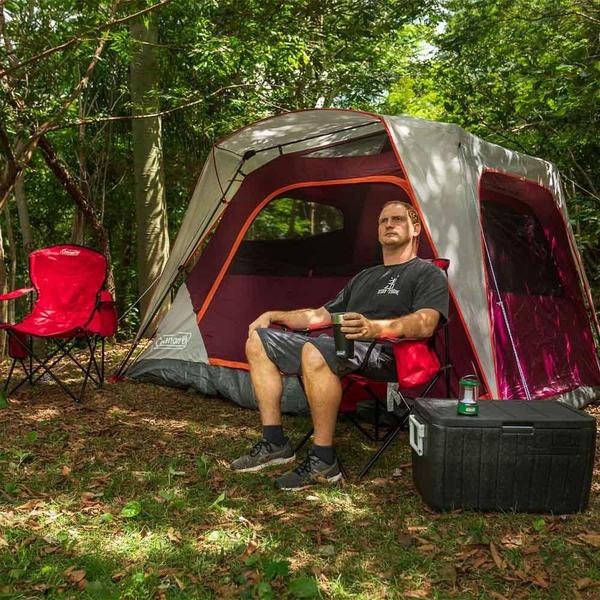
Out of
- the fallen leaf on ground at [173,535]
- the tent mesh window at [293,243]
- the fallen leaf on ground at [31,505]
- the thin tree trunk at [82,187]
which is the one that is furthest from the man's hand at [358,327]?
the thin tree trunk at [82,187]

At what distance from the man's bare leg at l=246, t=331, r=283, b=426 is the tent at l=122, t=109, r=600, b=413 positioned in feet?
2.85

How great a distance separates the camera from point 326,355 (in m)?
2.44

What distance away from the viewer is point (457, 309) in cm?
298

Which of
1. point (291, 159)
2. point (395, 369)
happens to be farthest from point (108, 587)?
point (291, 159)

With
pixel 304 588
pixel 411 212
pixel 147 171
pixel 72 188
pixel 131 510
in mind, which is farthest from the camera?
pixel 147 171

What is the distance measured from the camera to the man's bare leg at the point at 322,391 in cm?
243

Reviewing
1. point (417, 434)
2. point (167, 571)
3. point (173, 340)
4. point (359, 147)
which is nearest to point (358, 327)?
point (417, 434)

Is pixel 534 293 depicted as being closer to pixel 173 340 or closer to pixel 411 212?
pixel 411 212

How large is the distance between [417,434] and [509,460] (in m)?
0.32

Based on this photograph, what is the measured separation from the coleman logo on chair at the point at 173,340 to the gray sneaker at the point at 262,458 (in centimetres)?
154

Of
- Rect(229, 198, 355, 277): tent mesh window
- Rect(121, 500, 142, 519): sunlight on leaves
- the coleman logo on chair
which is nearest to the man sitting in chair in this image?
Rect(121, 500, 142, 519): sunlight on leaves

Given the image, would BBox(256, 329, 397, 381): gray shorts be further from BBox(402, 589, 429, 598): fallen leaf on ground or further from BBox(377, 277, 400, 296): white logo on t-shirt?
BBox(402, 589, 429, 598): fallen leaf on ground

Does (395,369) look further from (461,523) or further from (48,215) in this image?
(48,215)

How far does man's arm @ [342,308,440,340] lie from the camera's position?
2369 millimetres
